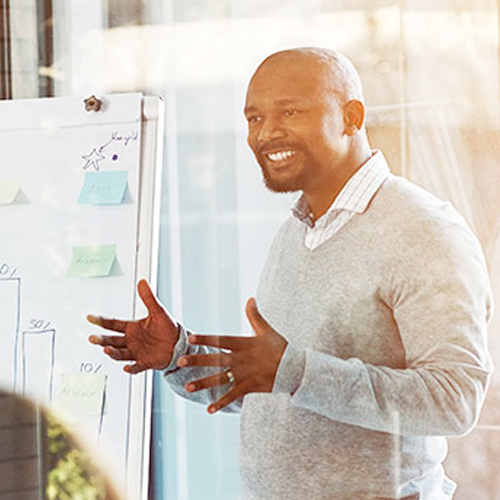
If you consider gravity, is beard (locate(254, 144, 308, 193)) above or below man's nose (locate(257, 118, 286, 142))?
below

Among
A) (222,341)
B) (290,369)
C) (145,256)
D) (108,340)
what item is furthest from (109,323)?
(290,369)

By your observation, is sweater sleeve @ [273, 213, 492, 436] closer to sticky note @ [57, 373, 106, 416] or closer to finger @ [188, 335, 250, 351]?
finger @ [188, 335, 250, 351]

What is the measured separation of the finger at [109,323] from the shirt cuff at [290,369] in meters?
0.32

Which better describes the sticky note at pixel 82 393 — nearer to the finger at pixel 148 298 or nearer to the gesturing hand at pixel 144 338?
the gesturing hand at pixel 144 338

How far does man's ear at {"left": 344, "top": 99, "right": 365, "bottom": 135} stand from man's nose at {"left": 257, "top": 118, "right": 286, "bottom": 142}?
105 millimetres

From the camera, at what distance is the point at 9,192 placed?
155cm

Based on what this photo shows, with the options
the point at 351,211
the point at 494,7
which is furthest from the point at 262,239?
the point at 494,7

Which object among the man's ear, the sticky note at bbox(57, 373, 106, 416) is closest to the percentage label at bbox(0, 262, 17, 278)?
the sticky note at bbox(57, 373, 106, 416)

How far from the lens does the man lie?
1204 mm

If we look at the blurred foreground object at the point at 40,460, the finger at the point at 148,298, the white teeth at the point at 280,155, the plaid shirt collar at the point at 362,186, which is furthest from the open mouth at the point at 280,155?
the blurred foreground object at the point at 40,460

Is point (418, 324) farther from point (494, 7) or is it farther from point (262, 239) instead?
point (494, 7)

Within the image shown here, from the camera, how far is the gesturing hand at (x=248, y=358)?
128cm

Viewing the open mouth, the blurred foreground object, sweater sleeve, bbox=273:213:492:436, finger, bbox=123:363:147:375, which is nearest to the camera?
sweater sleeve, bbox=273:213:492:436

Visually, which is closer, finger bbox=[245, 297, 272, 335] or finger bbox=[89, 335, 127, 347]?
finger bbox=[245, 297, 272, 335]
